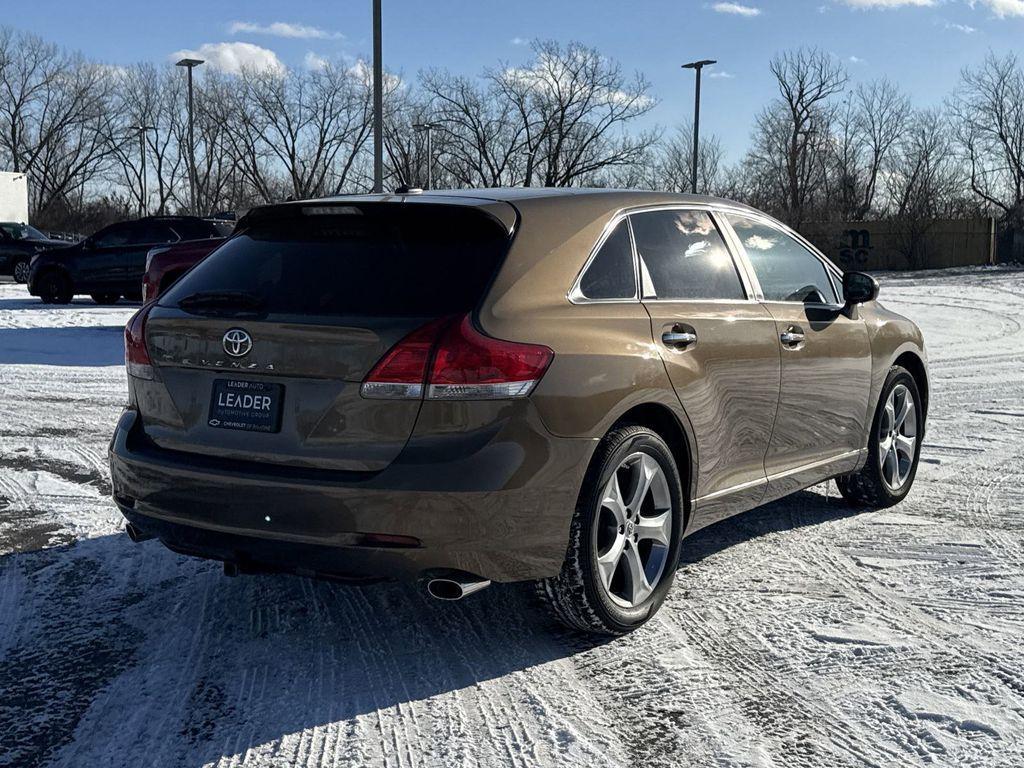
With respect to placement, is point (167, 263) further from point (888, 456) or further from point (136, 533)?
point (136, 533)

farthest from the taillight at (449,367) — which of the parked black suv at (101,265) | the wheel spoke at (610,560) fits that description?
the parked black suv at (101,265)

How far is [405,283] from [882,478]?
3.45 m

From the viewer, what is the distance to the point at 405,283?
3.85 metres

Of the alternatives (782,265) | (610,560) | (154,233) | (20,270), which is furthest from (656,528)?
(20,270)

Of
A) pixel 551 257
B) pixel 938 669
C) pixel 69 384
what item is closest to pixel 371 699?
pixel 551 257

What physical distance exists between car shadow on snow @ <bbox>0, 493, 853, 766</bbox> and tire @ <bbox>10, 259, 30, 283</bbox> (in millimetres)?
27682

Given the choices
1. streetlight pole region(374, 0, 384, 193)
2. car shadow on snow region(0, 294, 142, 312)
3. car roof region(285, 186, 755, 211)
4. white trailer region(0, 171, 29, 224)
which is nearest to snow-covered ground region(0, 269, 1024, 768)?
car roof region(285, 186, 755, 211)

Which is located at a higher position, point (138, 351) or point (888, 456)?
point (138, 351)

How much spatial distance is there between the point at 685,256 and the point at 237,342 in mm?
1957

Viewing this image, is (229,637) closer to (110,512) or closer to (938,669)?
(110,512)

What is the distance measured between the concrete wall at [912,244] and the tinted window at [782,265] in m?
41.7

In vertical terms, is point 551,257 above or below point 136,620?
above

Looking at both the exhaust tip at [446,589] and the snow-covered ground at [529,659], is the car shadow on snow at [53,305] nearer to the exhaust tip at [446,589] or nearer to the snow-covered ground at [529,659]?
the snow-covered ground at [529,659]

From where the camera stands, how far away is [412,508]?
3619 mm
